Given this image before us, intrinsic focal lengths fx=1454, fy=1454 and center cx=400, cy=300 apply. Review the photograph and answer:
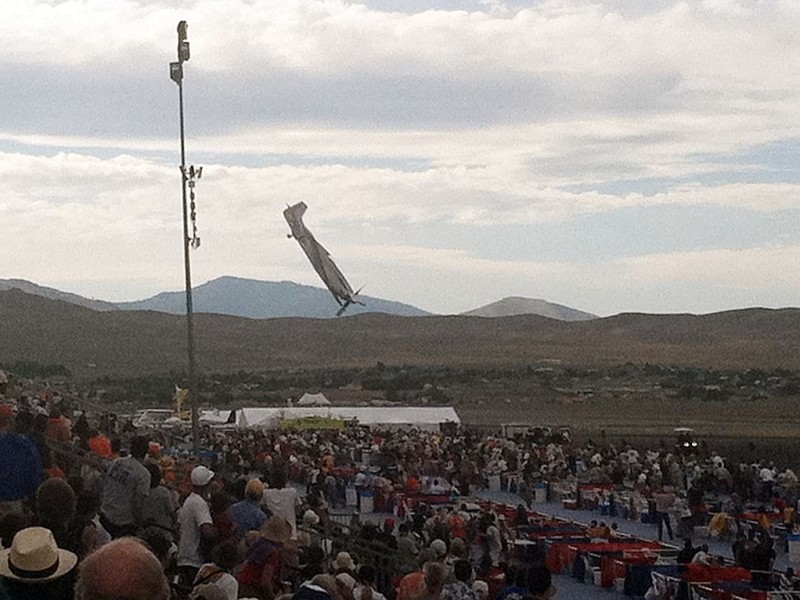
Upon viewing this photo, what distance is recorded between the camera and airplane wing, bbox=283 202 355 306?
73.1m

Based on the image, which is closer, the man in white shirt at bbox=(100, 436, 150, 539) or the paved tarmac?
the man in white shirt at bbox=(100, 436, 150, 539)

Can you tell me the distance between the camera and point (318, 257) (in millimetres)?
75000

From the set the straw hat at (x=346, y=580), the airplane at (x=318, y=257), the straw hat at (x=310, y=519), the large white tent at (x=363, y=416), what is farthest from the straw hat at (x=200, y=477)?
the airplane at (x=318, y=257)

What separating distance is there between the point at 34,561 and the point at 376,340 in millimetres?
159955

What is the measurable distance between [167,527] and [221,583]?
2.79m

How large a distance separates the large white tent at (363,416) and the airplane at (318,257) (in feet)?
72.0

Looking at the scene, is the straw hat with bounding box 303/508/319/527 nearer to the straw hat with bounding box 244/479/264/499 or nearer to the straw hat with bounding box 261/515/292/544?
the straw hat with bounding box 244/479/264/499

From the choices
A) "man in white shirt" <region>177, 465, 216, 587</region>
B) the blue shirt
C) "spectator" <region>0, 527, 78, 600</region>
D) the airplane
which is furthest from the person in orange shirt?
the airplane

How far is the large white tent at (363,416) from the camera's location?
46938mm

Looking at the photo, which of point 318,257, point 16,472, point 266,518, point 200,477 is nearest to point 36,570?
point 16,472

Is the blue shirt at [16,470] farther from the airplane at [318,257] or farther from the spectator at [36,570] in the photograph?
the airplane at [318,257]

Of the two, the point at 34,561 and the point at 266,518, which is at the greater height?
the point at 34,561

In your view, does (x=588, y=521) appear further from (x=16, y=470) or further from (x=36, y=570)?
(x=36, y=570)

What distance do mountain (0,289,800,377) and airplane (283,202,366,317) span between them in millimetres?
45212
